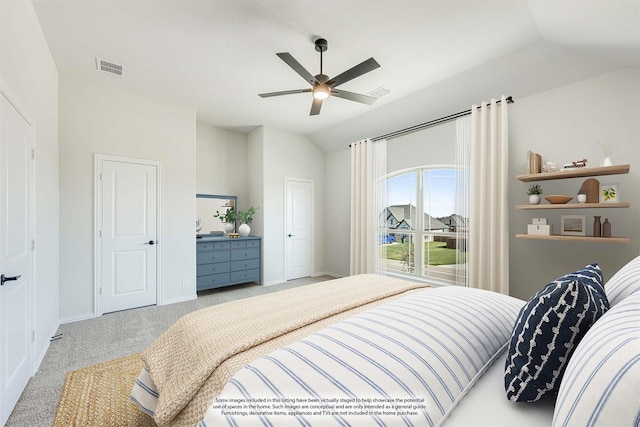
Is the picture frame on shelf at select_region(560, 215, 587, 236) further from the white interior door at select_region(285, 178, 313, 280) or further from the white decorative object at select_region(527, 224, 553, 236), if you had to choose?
the white interior door at select_region(285, 178, 313, 280)

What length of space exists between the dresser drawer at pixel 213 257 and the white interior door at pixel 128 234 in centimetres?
64

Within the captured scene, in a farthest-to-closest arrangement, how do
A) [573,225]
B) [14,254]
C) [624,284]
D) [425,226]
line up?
1. [425,226]
2. [573,225]
3. [14,254]
4. [624,284]

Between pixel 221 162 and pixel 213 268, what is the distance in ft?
6.34

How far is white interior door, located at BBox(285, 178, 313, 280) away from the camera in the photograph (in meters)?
5.31

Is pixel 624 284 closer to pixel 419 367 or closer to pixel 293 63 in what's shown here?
pixel 419 367

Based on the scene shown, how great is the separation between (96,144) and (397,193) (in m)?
4.20

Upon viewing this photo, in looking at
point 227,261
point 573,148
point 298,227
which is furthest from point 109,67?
point 573,148

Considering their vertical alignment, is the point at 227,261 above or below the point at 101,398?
above

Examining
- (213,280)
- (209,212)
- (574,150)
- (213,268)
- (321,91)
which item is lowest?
(213,280)

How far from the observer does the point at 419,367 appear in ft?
2.65

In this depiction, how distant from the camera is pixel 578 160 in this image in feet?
9.18

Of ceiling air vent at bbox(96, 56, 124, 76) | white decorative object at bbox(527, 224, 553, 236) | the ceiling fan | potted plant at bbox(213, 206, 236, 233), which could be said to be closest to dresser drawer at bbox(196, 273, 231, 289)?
potted plant at bbox(213, 206, 236, 233)

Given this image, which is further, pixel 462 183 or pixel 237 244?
pixel 237 244

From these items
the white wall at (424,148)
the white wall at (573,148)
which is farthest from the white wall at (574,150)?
the white wall at (424,148)
